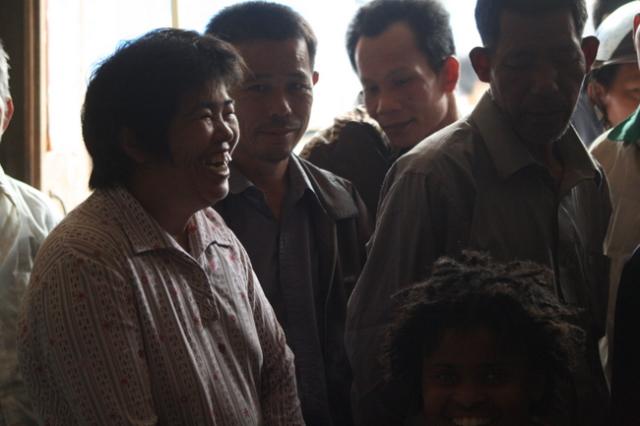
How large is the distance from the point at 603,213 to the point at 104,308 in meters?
1.24

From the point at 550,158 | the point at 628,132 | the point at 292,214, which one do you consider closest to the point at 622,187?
the point at 628,132

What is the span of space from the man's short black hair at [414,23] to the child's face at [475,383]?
115cm

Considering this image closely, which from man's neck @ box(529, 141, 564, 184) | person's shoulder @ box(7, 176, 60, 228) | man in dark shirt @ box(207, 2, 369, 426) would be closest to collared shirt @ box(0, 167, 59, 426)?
person's shoulder @ box(7, 176, 60, 228)

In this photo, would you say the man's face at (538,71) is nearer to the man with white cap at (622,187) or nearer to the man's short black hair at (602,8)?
the man with white cap at (622,187)

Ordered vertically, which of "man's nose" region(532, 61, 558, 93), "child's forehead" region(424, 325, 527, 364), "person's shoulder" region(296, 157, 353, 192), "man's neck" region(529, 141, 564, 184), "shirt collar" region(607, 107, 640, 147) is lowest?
"child's forehead" region(424, 325, 527, 364)

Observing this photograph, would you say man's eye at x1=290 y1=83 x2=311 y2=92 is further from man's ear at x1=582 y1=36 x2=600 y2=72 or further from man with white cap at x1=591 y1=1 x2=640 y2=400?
man with white cap at x1=591 y1=1 x2=640 y2=400

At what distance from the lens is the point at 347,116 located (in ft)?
8.63

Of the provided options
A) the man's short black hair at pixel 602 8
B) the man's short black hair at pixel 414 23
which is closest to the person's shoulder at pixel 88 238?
the man's short black hair at pixel 414 23

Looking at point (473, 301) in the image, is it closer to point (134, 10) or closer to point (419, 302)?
point (419, 302)

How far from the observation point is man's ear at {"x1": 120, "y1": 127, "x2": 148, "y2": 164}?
1.66 m

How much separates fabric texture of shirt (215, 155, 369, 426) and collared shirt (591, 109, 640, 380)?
26.2 inches

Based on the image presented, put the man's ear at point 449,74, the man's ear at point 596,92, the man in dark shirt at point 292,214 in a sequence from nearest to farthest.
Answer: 1. the man in dark shirt at point 292,214
2. the man's ear at point 449,74
3. the man's ear at point 596,92

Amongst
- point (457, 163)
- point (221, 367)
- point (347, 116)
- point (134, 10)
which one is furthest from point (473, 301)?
point (134, 10)

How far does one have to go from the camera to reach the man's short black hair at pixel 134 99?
1.64 metres
